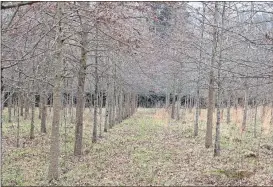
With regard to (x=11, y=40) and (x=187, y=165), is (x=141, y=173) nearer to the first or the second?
(x=187, y=165)

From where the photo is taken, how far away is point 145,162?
45.0 ft

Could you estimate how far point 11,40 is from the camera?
42.7ft

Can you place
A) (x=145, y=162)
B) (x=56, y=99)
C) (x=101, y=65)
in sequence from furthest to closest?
1. (x=101, y=65)
2. (x=145, y=162)
3. (x=56, y=99)

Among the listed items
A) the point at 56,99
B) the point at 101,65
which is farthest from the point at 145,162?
the point at 56,99

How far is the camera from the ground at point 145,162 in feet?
36.0

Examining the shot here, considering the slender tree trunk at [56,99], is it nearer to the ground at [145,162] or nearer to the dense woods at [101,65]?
the dense woods at [101,65]

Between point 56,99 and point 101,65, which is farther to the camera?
point 101,65

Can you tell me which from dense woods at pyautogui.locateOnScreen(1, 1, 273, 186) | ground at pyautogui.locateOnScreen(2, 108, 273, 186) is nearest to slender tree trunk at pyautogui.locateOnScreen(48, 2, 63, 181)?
dense woods at pyautogui.locateOnScreen(1, 1, 273, 186)

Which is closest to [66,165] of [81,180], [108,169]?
[108,169]

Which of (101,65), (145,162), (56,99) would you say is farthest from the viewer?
(101,65)

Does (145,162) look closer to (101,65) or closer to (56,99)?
(101,65)

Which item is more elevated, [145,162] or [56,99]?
[56,99]

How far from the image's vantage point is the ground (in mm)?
10961

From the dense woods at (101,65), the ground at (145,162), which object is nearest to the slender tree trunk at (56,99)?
the dense woods at (101,65)
